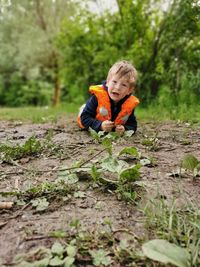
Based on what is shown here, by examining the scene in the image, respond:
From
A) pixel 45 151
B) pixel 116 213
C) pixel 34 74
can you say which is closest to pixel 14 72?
pixel 34 74

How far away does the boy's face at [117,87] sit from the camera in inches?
169

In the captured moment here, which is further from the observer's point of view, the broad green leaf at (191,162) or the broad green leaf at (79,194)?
the broad green leaf at (191,162)

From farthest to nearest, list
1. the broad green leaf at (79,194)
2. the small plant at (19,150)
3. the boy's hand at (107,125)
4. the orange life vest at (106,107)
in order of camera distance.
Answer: the orange life vest at (106,107), the boy's hand at (107,125), the small plant at (19,150), the broad green leaf at (79,194)

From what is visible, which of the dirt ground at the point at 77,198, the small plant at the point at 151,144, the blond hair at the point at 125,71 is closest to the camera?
the dirt ground at the point at 77,198

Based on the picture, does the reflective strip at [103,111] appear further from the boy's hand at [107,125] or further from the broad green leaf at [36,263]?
the broad green leaf at [36,263]

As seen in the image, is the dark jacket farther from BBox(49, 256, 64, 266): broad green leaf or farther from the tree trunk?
the tree trunk

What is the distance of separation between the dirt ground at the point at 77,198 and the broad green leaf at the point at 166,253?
0.24 m

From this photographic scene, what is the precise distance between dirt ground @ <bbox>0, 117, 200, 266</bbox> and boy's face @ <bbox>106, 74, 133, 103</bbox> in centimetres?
68

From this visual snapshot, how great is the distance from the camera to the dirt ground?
193 cm

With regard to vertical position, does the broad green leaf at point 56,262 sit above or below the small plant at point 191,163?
below

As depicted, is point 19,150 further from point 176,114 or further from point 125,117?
point 176,114

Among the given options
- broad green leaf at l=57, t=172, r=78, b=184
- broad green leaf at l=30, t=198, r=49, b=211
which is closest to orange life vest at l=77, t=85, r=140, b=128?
broad green leaf at l=57, t=172, r=78, b=184

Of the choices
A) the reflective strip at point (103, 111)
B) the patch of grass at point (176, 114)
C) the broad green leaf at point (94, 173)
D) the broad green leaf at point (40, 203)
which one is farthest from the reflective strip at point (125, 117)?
the broad green leaf at point (40, 203)

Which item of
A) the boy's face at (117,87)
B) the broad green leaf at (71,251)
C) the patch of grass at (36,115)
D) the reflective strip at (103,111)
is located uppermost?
the boy's face at (117,87)
